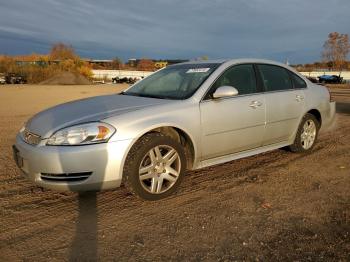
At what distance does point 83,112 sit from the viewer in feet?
13.4

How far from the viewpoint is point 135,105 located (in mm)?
4207

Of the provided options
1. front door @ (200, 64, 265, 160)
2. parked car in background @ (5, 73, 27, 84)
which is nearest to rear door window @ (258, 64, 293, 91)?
front door @ (200, 64, 265, 160)

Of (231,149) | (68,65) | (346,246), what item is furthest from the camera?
(68,65)

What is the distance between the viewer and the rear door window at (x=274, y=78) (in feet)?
17.4

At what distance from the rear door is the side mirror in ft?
2.89

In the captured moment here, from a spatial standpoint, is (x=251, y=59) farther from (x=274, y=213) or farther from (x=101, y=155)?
(x=101, y=155)

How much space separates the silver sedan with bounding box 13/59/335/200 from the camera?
11.9 ft

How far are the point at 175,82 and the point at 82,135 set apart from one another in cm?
178

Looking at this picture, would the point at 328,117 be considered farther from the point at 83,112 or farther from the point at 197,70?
the point at 83,112

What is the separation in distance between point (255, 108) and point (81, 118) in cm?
233

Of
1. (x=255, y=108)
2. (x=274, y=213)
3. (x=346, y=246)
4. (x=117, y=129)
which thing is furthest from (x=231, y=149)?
(x=346, y=246)

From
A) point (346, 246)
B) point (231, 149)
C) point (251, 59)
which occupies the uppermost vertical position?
point (251, 59)

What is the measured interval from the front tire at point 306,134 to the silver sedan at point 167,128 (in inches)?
0.7

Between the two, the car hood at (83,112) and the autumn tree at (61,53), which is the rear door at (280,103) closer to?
the car hood at (83,112)
